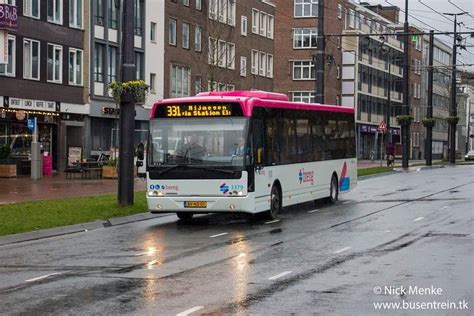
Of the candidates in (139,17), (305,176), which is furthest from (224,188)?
(139,17)

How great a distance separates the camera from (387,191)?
28672mm

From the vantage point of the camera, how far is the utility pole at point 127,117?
20266 mm

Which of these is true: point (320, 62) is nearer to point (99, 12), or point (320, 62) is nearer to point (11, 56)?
point (11, 56)

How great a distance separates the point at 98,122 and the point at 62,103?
4137 millimetres

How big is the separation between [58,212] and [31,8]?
864 inches

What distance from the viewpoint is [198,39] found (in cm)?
5428

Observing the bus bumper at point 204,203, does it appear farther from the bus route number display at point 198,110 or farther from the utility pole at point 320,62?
the utility pole at point 320,62

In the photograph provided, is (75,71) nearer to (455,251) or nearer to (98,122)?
(98,122)

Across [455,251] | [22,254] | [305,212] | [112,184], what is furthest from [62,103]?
[455,251]

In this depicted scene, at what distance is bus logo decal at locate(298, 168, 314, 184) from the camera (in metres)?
20.8

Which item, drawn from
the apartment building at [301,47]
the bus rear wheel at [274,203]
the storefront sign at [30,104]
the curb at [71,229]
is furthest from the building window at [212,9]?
the bus rear wheel at [274,203]

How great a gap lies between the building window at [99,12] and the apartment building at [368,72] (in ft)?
123

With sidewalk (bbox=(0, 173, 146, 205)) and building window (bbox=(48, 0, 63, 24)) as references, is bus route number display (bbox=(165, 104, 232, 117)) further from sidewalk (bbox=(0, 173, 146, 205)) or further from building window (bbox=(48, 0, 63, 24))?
building window (bbox=(48, 0, 63, 24))

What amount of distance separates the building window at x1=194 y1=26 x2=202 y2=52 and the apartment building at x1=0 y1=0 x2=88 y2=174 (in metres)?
12.6
